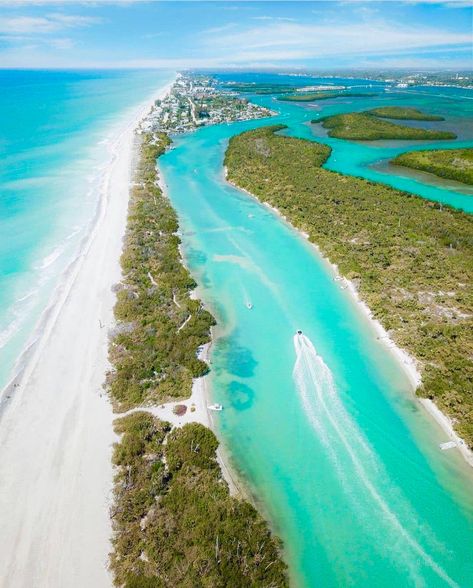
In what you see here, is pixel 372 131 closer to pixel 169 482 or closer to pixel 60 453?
pixel 169 482

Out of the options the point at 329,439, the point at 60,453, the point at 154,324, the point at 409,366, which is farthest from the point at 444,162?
the point at 60,453

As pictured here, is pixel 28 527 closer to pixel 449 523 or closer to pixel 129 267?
pixel 449 523

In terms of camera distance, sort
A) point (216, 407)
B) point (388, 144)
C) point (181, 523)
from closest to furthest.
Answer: point (181, 523) < point (216, 407) < point (388, 144)

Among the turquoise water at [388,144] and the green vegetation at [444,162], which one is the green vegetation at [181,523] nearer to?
the turquoise water at [388,144]

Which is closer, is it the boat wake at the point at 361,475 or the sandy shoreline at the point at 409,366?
the boat wake at the point at 361,475

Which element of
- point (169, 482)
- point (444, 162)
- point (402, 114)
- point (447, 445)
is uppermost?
point (402, 114)

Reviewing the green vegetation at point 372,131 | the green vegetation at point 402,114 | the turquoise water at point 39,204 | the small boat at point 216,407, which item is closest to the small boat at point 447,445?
the small boat at point 216,407

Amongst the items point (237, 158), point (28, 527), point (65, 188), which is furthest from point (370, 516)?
point (237, 158)

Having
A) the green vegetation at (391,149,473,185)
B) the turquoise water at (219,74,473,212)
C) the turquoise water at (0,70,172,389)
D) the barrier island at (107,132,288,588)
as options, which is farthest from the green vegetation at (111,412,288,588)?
the green vegetation at (391,149,473,185)
